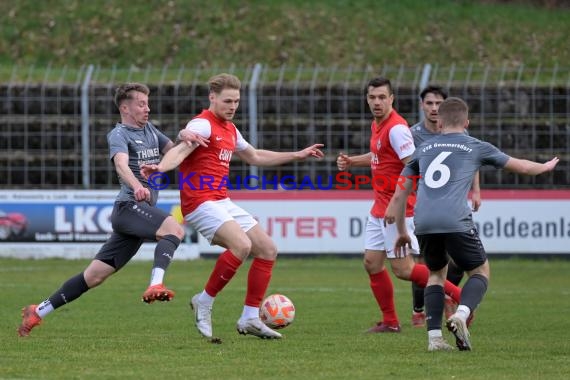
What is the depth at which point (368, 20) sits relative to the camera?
2911cm

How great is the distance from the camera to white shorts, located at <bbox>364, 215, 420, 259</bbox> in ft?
35.1

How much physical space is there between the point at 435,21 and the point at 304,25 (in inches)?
126

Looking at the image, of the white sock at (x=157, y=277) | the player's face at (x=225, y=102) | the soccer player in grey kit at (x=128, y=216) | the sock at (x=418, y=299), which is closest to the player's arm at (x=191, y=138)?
the soccer player in grey kit at (x=128, y=216)

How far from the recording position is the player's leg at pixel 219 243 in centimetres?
967

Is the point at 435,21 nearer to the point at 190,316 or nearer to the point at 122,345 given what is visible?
the point at 190,316

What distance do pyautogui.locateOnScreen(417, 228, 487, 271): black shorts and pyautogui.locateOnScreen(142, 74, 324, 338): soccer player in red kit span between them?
1.51m

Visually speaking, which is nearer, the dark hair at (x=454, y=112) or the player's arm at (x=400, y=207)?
the dark hair at (x=454, y=112)

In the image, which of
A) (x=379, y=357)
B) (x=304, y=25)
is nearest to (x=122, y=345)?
(x=379, y=357)

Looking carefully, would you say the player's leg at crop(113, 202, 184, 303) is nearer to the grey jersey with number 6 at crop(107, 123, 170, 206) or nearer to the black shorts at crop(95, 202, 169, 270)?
the black shorts at crop(95, 202, 169, 270)

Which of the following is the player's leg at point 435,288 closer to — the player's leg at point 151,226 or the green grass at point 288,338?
the green grass at point 288,338

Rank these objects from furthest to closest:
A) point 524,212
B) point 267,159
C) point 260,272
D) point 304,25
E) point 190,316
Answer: point 304,25 < point 524,212 < point 190,316 < point 267,159 < point 260,272

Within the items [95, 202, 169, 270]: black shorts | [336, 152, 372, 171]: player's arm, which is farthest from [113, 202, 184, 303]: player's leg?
[336, 152, 372, 171]: player's arm

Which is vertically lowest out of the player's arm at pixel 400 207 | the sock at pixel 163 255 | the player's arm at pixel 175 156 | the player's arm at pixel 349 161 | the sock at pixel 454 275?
the sock at pixel 454 275

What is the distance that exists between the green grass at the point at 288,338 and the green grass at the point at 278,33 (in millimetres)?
11407
